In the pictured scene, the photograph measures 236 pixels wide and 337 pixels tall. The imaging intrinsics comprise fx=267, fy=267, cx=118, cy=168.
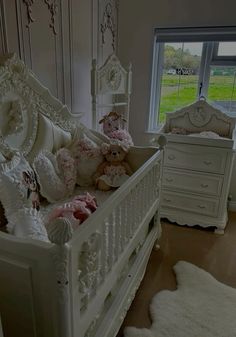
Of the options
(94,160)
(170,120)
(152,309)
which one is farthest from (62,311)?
(170,120)

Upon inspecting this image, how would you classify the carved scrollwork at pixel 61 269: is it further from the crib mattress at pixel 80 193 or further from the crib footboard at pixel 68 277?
the crib mattress at pixel 80 193

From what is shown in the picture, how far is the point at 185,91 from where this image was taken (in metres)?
3.04

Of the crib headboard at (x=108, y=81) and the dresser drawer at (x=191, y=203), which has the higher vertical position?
the crib headboard at (x=108, y=81)

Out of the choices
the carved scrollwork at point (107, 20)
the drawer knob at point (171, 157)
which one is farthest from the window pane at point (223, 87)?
the carved scrollwork at point (107, 20)

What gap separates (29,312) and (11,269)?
0.18m

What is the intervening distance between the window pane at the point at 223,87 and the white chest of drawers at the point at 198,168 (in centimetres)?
32

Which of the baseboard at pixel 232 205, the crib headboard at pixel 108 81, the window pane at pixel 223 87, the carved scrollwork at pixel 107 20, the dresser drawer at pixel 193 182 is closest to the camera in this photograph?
the crib headboard at pixel 108 81

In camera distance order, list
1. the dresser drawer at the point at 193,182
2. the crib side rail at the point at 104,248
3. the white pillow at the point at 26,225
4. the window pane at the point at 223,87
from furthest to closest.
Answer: the window pane at the point at 223,87 < the dresser drawer at the point at 193,182 < the white pillow at the point at 26,225 < the crib side rail at the point at 104,248

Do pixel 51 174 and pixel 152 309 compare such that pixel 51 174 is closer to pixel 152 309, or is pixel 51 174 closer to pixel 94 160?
pixel 94 160

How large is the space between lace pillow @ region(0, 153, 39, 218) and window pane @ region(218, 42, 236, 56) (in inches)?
94.6

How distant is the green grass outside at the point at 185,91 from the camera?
9.50 ft

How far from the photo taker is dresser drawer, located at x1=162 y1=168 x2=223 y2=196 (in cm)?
254

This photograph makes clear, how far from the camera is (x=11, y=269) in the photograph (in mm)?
937

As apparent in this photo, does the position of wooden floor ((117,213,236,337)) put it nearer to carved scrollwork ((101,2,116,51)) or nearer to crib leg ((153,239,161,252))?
crib leg ((153,239,161,252))
